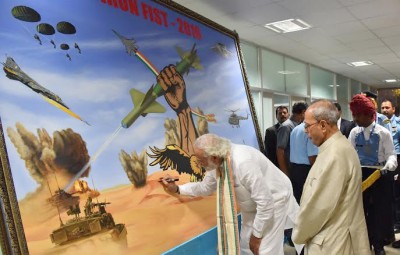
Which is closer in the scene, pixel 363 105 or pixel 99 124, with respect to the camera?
pixel 99 124

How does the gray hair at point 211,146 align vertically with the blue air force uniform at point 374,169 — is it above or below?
above

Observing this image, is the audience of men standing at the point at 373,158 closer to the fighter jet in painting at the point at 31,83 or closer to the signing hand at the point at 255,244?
the signing hand at the point at 255,244

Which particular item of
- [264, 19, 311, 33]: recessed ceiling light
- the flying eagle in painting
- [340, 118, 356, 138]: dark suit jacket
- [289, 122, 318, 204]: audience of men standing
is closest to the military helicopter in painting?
the flying eagle in painting

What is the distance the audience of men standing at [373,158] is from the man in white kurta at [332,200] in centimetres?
73

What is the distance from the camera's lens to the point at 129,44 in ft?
5.92

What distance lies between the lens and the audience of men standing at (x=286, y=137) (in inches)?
138

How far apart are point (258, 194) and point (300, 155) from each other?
145cm

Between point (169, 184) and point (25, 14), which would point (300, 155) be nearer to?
point (169, 184)

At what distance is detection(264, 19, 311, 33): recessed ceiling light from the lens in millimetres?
4615

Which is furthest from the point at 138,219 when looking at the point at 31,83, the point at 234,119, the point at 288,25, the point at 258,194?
the point at 288,25

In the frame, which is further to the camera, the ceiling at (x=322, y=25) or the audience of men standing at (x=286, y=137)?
the ceiling at (x=322, y=25)

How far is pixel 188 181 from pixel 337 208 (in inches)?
35.7

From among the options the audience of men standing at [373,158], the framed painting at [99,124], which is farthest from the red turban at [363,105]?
the framed painting at [99,124]

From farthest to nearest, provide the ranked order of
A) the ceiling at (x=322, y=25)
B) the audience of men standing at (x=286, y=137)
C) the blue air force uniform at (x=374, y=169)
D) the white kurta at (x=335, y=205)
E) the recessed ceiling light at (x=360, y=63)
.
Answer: the recessed ceiling light at (x=360, y=63)
the ceiling at (x=322, y=25)
the audience of men standing at (x=286, y=137)
the blue air force uniform at (x=374, y=169)
the white kurta at (x=335, y=205)
